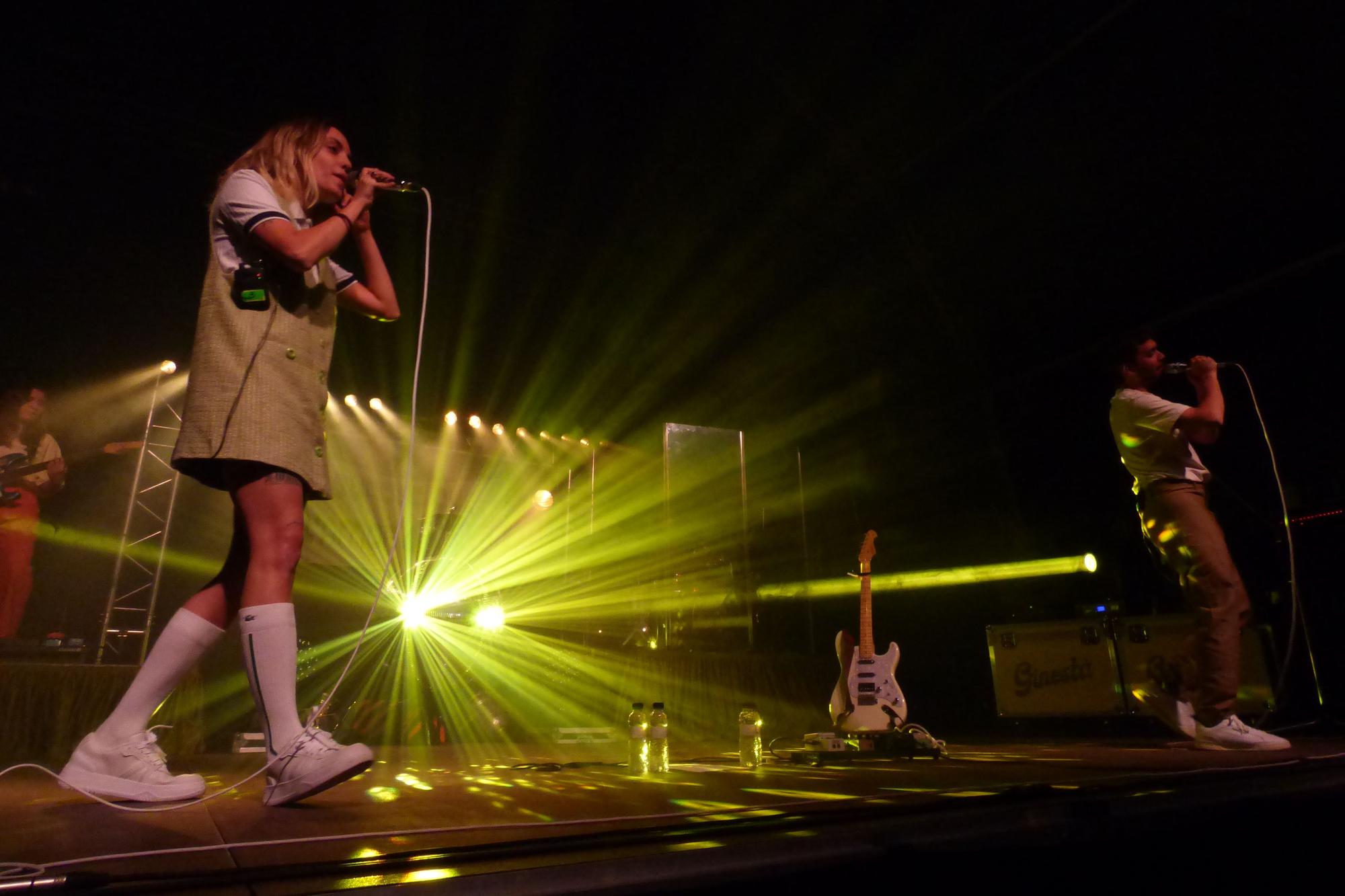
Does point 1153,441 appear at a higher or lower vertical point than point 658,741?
higher

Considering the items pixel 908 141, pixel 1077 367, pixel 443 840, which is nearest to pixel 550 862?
pixel 443 840

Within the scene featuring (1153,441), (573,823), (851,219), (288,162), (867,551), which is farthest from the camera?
(851,219)

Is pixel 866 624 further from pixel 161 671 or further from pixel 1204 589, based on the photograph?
pixel 161 671

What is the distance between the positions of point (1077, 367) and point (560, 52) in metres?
4.50

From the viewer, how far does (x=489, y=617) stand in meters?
7.31

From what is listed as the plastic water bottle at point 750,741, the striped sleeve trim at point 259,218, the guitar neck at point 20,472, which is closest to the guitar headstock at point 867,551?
the plastic water bottle at point 750,741

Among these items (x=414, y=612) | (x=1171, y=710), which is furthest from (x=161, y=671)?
(x=414, y=612)

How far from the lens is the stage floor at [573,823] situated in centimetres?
77

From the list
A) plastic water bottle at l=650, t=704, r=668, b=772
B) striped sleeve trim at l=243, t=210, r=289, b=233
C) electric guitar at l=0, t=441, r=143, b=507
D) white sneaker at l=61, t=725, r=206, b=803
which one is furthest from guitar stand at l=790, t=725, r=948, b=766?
electric guitar at l=0, t=441, r=143, b=507

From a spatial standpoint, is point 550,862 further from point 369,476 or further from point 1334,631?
point 369,476

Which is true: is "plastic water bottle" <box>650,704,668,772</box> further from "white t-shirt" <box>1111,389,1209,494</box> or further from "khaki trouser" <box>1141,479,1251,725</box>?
"white t-shirt" <box>1111,389,1209,494</box>

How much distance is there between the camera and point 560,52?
3.98 m

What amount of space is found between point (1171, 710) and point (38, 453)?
7.86 m

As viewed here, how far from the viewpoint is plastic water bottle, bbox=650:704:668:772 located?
8.74 feet
